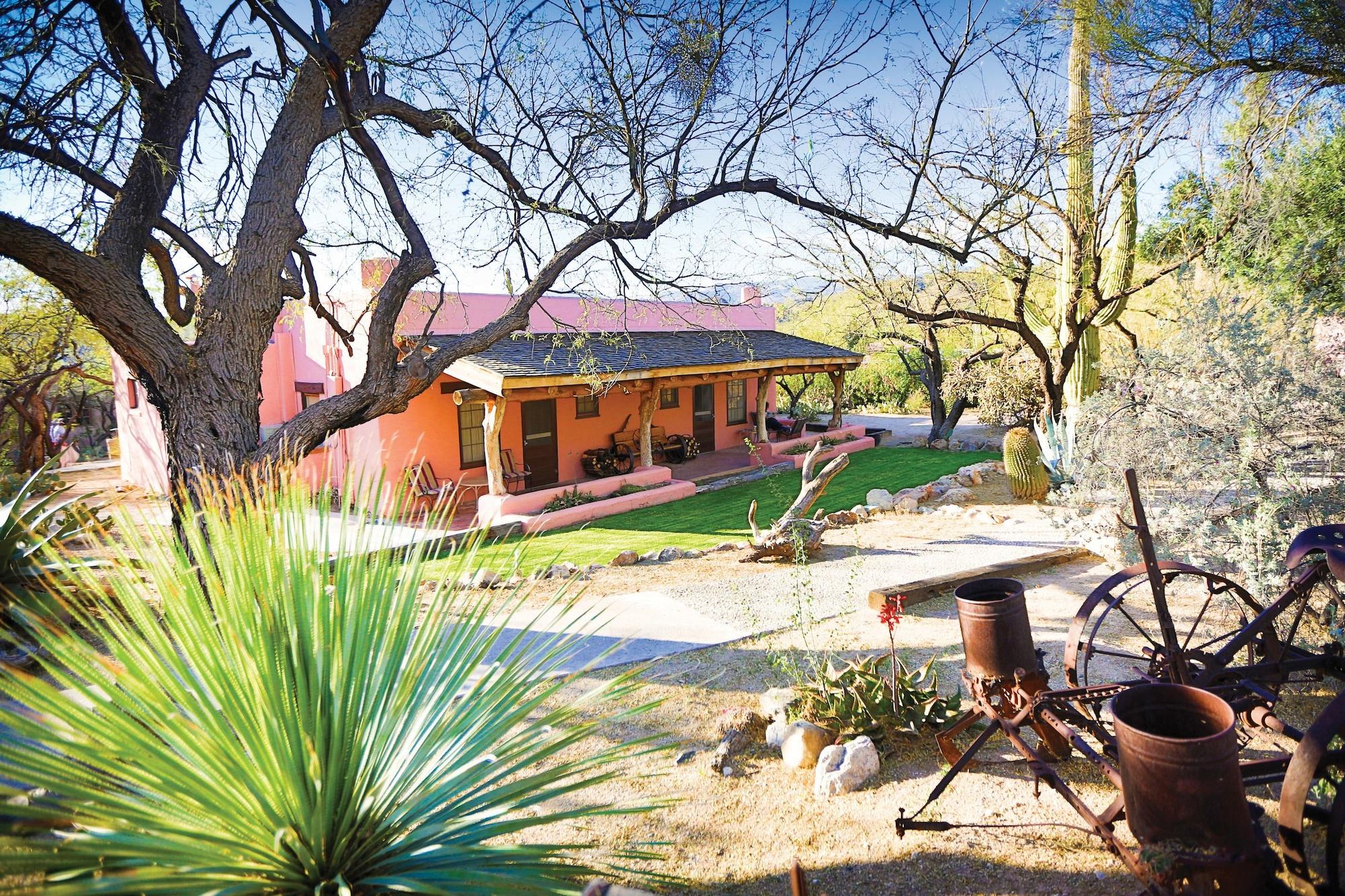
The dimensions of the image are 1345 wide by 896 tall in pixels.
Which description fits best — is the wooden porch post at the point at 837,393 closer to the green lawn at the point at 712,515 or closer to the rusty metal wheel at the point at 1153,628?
the green lawn at the point at 712,515

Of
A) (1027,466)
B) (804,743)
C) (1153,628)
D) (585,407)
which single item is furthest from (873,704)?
(585,407)

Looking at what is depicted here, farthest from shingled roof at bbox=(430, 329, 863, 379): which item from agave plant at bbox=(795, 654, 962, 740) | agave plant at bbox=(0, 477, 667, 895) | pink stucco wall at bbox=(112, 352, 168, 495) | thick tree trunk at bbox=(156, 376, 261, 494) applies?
pink stucco wall at bbox=(112, 352, 168, 495)

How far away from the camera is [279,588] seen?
2156 mm

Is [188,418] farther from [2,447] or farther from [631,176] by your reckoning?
[2,447]

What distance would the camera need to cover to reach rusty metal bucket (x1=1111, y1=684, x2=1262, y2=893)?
2.24 m

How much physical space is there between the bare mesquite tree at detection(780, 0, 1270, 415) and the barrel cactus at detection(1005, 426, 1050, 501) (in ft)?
2.16

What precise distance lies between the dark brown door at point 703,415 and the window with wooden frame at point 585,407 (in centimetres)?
368

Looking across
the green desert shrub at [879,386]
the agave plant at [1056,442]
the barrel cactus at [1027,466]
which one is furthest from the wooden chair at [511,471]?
the green desert shrub at [879,386]

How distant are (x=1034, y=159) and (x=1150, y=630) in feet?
17.1

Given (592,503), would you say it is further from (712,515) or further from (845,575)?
(845,575)

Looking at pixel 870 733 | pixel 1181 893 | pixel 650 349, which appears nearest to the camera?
pixel 1181 893

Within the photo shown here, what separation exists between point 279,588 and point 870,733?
3.44 metres

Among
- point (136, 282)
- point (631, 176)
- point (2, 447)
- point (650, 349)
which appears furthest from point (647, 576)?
point (2, 447)

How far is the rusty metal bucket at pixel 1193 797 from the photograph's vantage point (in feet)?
7.35
